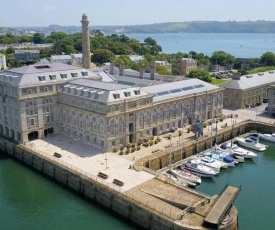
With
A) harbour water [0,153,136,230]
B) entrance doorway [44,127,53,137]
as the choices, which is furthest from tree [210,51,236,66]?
harbour water [0,153,136,230]

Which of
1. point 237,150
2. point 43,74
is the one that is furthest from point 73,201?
point 237,150

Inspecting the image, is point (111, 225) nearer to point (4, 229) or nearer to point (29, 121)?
point (4, 229)

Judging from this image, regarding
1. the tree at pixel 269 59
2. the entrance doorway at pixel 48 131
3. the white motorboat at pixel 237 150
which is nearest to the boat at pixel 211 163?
the white motorboat at pixel 237 150

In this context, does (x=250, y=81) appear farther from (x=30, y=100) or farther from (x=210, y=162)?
(x=30, y=100)

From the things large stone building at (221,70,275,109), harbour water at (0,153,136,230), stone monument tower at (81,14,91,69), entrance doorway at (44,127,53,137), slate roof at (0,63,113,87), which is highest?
stone monument tower at (81,14,91,69)

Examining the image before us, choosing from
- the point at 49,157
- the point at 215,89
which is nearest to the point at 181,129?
the point at 215,89

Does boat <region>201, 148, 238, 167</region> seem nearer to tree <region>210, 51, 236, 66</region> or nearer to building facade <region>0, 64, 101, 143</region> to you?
building facade <region>0, 64, 101, 143</region>
